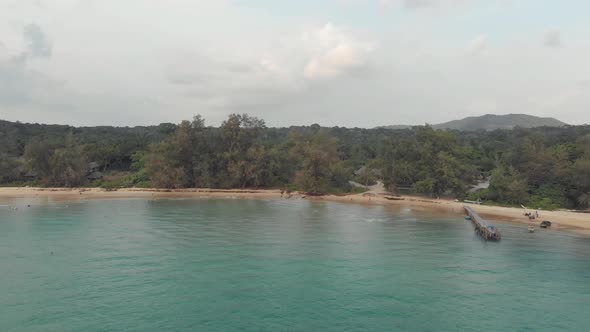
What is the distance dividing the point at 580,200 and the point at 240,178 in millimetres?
62149

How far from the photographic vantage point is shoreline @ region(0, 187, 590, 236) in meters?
49.6

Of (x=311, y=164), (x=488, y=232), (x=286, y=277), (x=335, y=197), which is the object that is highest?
(x=311, y=164)

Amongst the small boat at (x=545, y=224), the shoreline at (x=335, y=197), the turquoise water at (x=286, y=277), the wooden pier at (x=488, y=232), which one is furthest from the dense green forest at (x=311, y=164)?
the wooden pier at (x=488, y=232)

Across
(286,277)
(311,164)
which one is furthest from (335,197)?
(286,277)

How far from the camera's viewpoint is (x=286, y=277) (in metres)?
25.2

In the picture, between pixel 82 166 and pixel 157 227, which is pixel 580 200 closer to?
pixel 157 227

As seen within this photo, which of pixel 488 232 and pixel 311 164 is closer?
pixel 488 232

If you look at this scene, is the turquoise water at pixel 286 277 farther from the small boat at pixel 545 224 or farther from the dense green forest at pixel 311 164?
the dense green forest at pixel 311 164

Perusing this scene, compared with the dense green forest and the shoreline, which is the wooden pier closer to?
the shoreline

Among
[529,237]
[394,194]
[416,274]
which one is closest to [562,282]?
[416,274]

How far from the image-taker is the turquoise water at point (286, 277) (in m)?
19.0

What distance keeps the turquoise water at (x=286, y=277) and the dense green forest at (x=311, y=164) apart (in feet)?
72.3

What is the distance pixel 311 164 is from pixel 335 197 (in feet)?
26.9

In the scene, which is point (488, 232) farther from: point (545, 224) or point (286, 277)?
point (286, 277)
